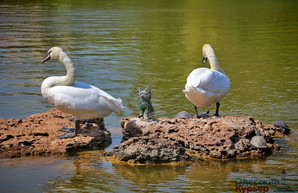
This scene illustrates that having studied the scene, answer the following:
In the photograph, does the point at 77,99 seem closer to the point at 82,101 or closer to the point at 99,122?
the point at 82,101

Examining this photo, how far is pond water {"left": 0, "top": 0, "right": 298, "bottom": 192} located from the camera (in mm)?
6750

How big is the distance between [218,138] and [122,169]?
55.2 inches

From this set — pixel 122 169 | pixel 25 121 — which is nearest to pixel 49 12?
pixel 25 121

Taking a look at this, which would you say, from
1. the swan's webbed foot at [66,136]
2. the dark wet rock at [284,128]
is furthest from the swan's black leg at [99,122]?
the dark wet rock at [284,128]

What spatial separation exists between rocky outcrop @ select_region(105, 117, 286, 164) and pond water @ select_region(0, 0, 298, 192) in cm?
19

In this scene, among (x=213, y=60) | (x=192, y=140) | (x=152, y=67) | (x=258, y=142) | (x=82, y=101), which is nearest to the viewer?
(x=258, y=142)

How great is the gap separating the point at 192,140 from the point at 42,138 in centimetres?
210

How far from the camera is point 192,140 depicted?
7777 mm

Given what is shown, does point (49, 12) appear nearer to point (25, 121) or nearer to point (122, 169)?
point (25, 121)

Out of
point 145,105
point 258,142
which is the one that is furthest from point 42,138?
point 258,142

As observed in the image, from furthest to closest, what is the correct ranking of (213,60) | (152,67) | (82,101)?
1. (152,67)
2. (213,60)
3. (82,101)

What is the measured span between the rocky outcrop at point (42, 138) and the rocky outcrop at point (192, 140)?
48cm

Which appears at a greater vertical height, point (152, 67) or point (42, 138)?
point (152, 67)

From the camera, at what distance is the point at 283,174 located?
6770 mm
